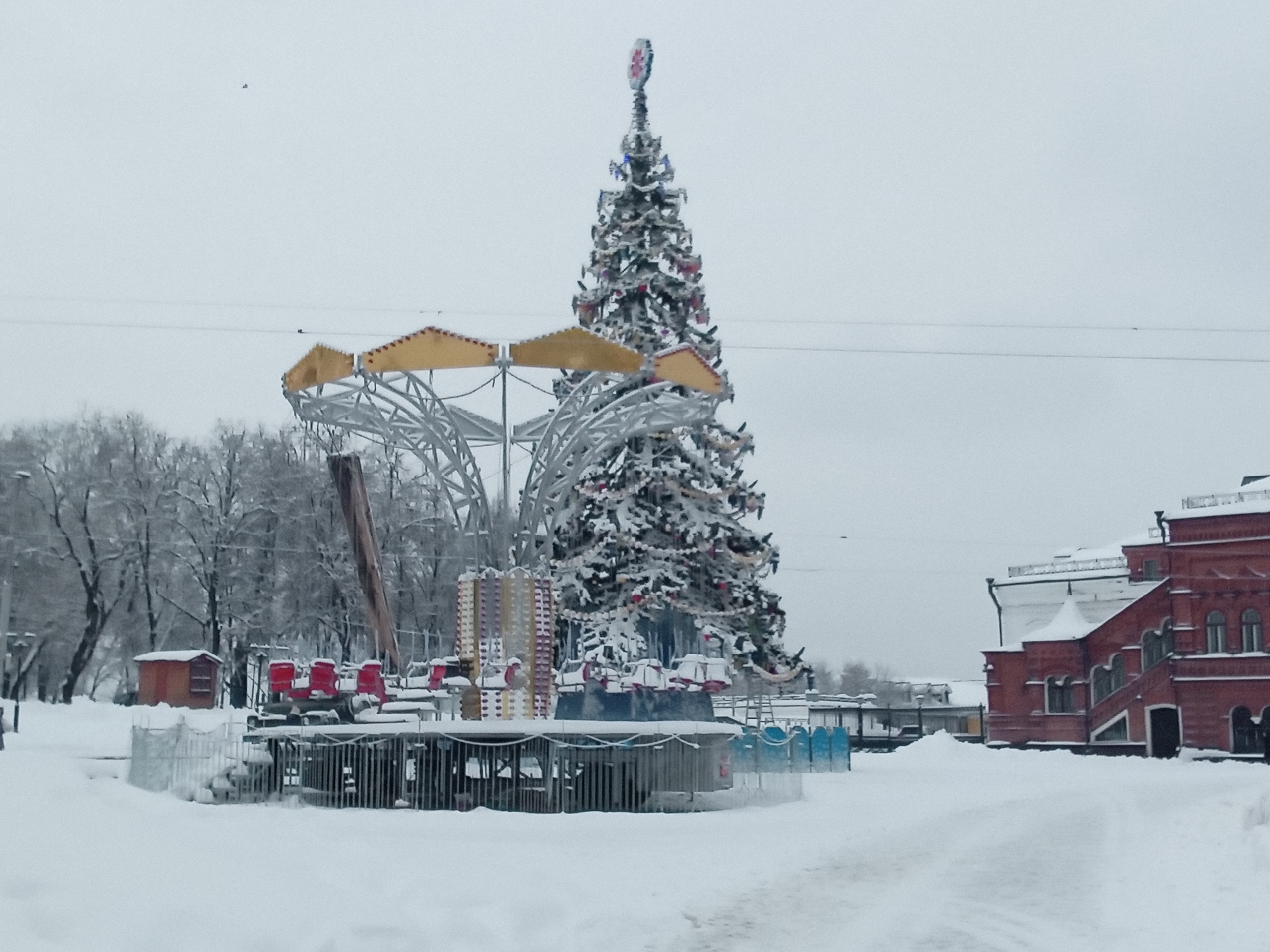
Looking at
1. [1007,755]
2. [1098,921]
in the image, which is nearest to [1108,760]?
[1007,755]

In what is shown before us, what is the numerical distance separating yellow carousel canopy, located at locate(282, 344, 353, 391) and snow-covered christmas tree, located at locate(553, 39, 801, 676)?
1188 cm

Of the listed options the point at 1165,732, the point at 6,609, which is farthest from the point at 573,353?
the point at 1165,732

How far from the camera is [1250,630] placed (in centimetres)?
5419

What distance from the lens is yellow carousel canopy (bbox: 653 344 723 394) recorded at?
29.3 metres

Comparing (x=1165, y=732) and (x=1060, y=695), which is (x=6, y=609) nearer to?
(x=1060, y=695)

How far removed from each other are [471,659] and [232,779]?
519cm

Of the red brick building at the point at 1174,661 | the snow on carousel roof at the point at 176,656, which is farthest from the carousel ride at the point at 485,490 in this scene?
the red brick building at the point at 1174,661

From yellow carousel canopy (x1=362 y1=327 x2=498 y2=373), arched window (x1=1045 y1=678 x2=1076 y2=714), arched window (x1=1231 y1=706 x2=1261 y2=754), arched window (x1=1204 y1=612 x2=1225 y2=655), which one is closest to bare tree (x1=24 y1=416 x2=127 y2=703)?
yellow carousel canopy (x1=362 y1=327 x2=498 y2=373)

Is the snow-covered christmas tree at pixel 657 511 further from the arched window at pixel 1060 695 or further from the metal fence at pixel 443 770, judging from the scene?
the arched window at pixel 1060 695

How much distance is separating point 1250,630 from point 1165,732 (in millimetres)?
5385

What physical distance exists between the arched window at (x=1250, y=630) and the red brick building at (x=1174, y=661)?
0.04 metres

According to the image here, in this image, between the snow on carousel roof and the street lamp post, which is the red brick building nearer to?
the snow on carousel roof

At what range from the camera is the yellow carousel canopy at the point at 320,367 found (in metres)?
27.9

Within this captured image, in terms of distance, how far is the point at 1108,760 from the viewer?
5069cm
